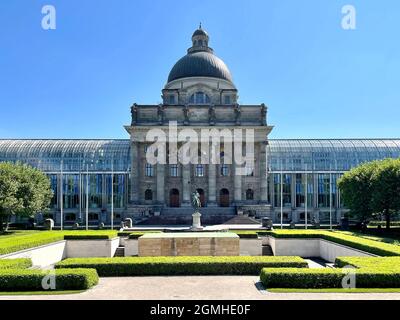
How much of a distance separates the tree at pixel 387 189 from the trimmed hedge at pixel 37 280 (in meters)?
38.8

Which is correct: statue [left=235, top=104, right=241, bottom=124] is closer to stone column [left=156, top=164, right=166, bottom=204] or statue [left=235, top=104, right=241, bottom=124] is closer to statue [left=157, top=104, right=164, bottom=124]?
statue [left=157, top=104, right=164, bottom=124]

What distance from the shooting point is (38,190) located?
51.6 meters

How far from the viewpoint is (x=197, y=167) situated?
6669cm

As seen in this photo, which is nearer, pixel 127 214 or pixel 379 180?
pixel 379 180

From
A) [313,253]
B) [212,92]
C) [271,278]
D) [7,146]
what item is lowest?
[313,253]

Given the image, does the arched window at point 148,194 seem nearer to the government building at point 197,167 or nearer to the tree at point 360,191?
the government building at point 197,167

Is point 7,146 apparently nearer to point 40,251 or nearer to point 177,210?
point 177,210

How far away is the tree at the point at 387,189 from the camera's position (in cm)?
4516

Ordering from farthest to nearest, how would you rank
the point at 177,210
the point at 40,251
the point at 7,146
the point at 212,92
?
the point at 7,146, the point at 212,92, the point at 177,210, the point at 40,251

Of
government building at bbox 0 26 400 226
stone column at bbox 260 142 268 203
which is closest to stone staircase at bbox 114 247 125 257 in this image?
government building at bbox 0 26 400 226

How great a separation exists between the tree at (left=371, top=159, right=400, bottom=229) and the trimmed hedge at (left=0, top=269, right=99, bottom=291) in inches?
1527

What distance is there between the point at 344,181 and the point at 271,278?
41.3 meters

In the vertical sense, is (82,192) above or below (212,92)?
below
